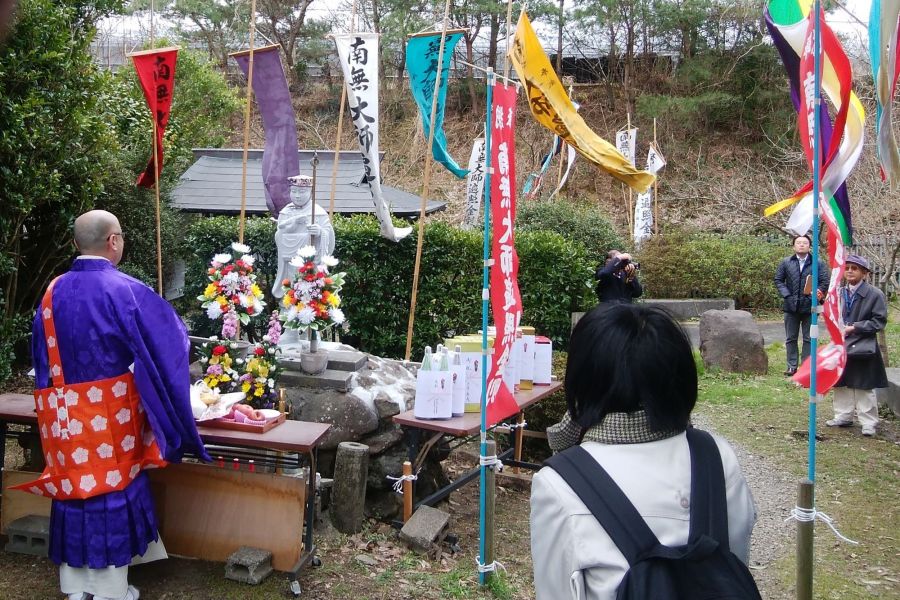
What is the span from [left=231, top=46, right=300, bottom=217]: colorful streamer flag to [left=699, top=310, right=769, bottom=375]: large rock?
6472mm

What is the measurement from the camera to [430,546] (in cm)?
455

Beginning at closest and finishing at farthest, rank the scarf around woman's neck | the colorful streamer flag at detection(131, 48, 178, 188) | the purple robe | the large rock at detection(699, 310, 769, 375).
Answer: the scarf around woman's neck < the purple robe < the colorful streamer flag at detection(131, 48, 178, 188) < the large rock at detection(699, 310, 769, 375)

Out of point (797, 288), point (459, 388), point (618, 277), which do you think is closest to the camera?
point (459, 388)

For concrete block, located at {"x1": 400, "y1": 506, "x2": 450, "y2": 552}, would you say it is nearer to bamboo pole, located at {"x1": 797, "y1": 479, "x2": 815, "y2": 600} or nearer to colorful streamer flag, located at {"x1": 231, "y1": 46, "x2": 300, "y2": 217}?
bamboo pole, located at {"x1": 797, "y1": 479, "x2": 815, "y2": 600}

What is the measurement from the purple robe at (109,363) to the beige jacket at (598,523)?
2.46 metres

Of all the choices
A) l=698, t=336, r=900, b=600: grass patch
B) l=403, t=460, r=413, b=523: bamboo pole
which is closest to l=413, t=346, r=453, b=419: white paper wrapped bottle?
l=403, t=460, r=413, b=523: bamboo pole

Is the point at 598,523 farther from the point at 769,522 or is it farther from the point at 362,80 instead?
the point at 362,80

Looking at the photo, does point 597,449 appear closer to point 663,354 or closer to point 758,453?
point 663,354

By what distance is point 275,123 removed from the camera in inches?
286

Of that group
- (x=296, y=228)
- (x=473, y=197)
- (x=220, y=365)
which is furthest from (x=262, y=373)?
(x=473, y=197)

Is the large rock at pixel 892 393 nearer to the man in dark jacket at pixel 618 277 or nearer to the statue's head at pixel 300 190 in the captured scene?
the man in dark jacket at pixel 618 277

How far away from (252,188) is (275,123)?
717 cm

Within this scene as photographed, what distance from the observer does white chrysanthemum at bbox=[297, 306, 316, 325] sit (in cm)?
544

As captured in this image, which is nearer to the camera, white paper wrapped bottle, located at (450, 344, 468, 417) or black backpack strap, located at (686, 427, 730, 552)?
black backpack strap, located at (686, 427, 730, 552)
